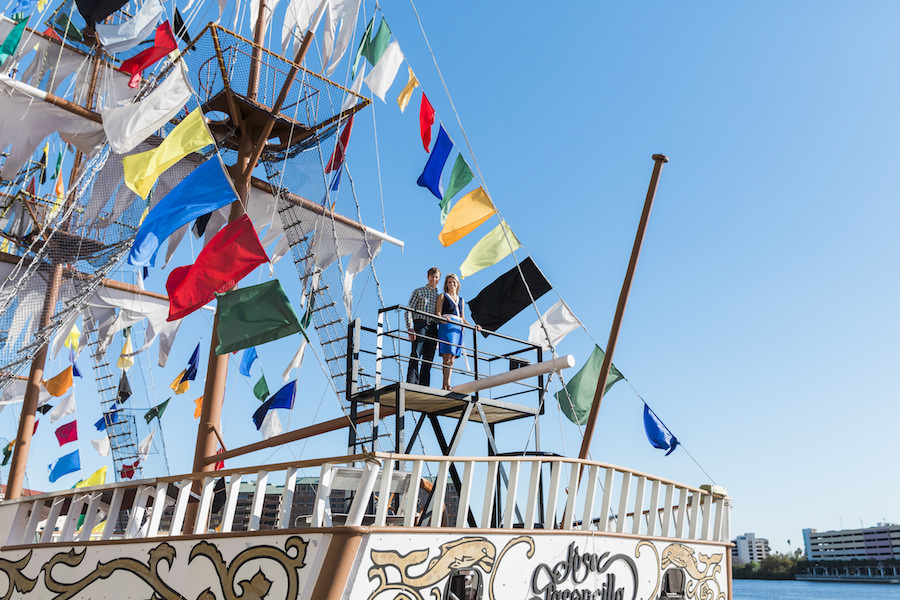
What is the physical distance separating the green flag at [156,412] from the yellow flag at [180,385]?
22.4 inches

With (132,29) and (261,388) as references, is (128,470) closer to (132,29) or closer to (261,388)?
(261,388)

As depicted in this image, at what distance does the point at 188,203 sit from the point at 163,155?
83 centimetres

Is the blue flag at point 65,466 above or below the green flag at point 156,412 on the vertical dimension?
below

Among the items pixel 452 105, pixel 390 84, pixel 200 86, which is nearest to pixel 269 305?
pixel 452 105

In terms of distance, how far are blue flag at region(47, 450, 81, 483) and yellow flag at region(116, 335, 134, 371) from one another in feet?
11.0

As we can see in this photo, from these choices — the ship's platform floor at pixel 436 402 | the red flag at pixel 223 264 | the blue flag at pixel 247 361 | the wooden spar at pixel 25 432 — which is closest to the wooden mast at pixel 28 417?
the wooden spar at pixel 25 432

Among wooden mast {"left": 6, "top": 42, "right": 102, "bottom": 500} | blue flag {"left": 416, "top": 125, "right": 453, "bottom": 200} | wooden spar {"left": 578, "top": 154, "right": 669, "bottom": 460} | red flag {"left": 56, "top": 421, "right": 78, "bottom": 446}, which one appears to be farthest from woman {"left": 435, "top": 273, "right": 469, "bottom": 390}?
red flag {"left": 56, "top": 421, "right": 78, "bottom": 446}

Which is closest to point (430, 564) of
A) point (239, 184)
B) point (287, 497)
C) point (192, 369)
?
point (287, 497)

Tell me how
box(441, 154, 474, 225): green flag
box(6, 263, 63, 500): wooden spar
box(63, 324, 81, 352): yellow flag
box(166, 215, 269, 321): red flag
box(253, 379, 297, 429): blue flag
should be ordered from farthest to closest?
box(63, 324, 81, 352): yellow flag < box(6, 263, 63, 500): wooden spar < box(253, 379, 297, 429): blue flag < box(441, 154, 474, 225): green flag < box(166, 215, 269, 321): red flag

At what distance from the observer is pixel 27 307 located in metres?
24.2

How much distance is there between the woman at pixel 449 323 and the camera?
9.00 meters

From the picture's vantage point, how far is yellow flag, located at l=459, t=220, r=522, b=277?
10.9 metres

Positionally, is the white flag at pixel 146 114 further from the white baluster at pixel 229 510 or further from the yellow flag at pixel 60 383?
the yellow flag at pixel 60 383

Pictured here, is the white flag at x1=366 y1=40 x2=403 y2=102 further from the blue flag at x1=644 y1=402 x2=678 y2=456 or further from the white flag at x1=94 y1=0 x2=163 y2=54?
the blue flag at x1=644 y1=402 x2=678 y2=456
